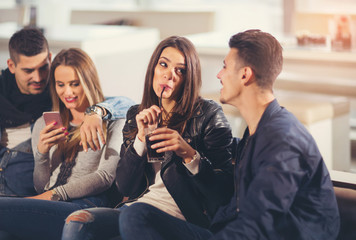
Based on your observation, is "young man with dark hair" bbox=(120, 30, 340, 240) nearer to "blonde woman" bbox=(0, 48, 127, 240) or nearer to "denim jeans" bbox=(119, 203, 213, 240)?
"denim jeans" bbox=(119, 203, 213, 240)

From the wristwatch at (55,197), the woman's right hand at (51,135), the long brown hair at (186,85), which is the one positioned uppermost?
the long brown hair at (186,85)

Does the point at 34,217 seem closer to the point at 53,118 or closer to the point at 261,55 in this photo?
the point at 53,118

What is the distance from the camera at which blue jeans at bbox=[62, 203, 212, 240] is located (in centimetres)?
151

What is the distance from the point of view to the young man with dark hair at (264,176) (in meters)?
1.30

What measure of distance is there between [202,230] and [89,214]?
1.13 ft

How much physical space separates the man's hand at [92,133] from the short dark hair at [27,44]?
512 mm

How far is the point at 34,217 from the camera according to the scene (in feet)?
5.86

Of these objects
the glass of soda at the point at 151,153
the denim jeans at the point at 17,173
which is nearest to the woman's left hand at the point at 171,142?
the glass of soda at the point at 151,153

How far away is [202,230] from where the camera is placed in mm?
1585

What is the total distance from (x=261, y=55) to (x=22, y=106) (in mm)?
1165

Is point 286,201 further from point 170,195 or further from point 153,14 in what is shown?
point 153,14

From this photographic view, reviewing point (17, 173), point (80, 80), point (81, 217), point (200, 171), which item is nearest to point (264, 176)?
point (200, 171)

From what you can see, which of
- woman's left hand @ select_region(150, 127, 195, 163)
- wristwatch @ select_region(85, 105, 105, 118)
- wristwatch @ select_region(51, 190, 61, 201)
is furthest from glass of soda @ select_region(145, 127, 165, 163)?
wristwatch @ select_region(51, 190, 61, 201)

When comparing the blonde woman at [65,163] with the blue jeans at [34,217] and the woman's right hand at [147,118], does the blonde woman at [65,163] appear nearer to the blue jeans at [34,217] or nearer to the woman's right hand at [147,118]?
the blue jeans at [34,217]
